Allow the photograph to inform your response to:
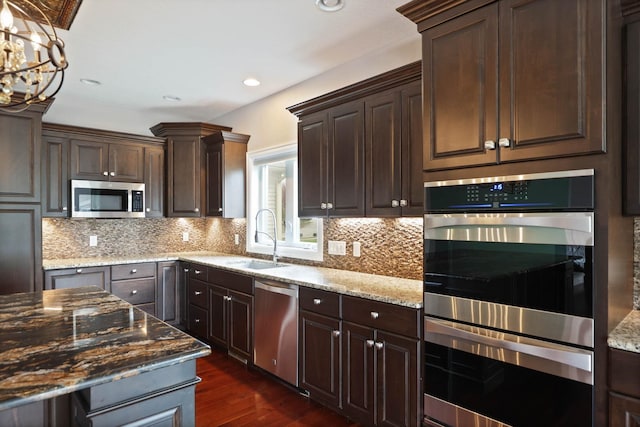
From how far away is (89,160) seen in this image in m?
4.14

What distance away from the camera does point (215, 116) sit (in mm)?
5125

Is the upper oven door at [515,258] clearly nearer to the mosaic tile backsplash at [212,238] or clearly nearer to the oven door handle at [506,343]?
the oven door handle at [506,343]

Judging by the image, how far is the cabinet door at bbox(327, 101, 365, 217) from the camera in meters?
2.77

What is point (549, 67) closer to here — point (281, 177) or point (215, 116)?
point (281, 177)

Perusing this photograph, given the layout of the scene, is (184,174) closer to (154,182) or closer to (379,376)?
(154,182)

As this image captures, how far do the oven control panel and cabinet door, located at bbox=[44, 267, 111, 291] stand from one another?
350 cm

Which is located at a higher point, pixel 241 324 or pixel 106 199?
pixel 106 199

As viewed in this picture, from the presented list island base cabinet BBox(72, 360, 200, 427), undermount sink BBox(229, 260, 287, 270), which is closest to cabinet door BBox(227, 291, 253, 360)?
undermount sink BBox(229, 260, 287, 270)

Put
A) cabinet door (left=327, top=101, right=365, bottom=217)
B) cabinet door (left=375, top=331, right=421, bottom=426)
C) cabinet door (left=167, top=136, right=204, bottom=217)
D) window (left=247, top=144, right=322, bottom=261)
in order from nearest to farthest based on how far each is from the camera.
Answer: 1. cabinet door (left=375, top=331, right=421, bottom=426)
2. cabinet door (left=327, top=101, right=365, bottom=217)
3. window (left=247, top=144, right=322, bottom=261)
4. cabinet door (left=167, top=136, right=204, bottom=217)

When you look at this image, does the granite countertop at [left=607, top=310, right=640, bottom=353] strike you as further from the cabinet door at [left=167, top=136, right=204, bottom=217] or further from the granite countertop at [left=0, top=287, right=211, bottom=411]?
the cabinet door at [left=167, top=136, right=204, bottom=217]

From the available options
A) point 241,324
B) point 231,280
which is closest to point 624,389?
point 241,324

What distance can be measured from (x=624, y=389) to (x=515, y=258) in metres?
0.60

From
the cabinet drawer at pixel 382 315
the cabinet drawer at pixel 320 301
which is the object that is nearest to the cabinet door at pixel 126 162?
the cabinet drawer at pixel 320 301

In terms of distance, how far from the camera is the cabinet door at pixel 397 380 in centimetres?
208
